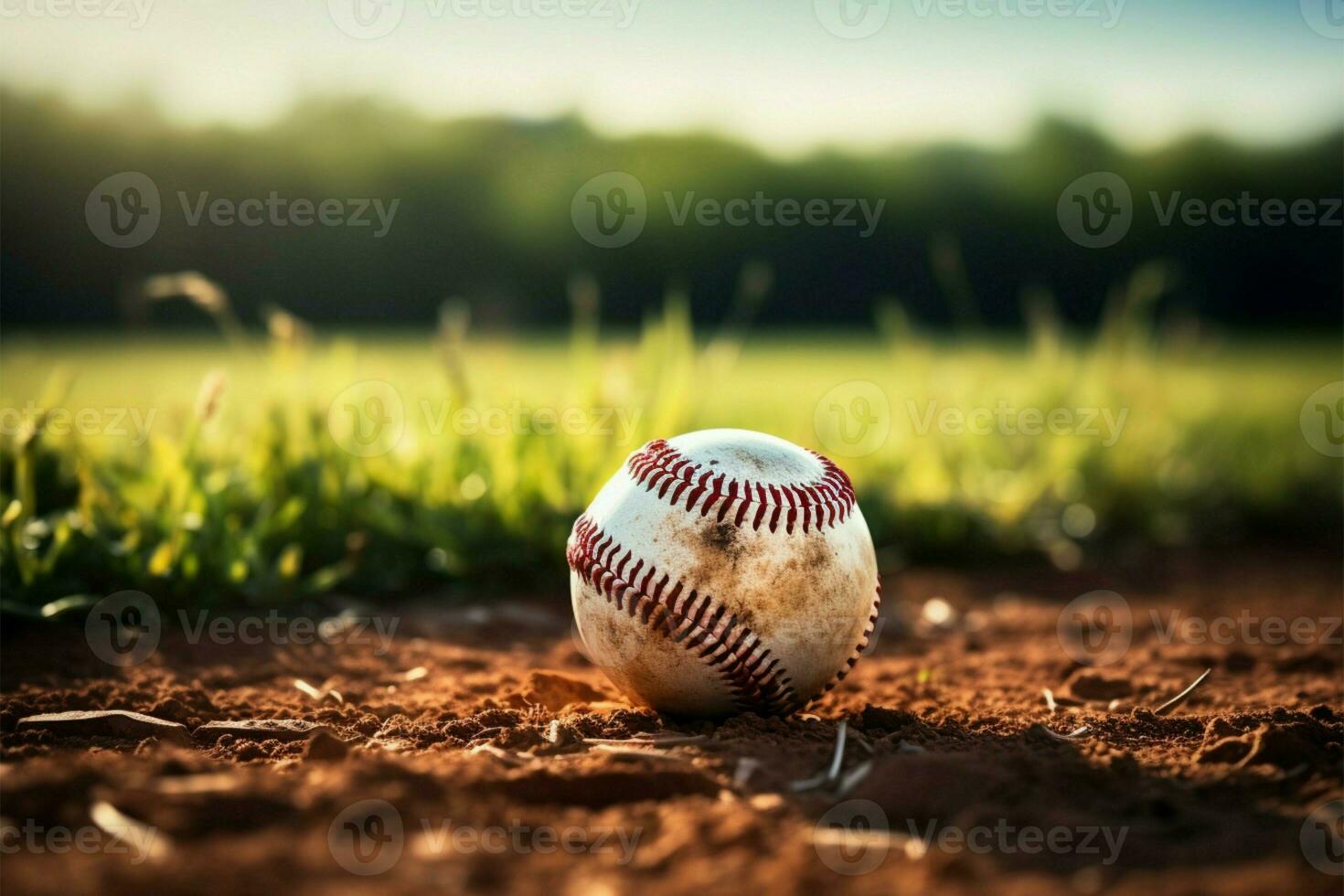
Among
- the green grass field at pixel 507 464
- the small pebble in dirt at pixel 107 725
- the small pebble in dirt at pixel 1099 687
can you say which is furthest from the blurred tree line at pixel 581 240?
the small pebble in dirt at pixel 107 725

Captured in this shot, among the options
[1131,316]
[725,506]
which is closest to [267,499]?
[725,506]

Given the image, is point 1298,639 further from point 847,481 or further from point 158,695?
point 158,695

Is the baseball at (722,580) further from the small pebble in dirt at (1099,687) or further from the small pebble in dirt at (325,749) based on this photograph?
the small pebble in dirt at (1099,687)

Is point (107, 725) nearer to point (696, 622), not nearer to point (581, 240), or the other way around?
point (696, 622)

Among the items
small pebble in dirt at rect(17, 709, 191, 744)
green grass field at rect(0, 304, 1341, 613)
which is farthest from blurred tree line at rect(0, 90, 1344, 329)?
small pebble in dirt at rect(17, 709, 191, 744)

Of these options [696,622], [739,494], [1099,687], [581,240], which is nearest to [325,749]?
[696,622]
